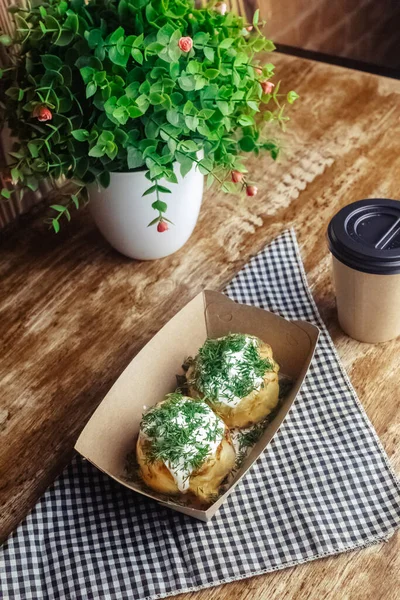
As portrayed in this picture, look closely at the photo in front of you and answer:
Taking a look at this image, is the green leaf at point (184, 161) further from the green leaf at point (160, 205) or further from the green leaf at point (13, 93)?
the green leaf at point (13, 93)

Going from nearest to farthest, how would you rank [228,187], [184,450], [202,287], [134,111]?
[184,450] → [134,111] → [228,187] → [202,287]

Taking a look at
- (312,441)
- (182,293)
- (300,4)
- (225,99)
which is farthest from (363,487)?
(300,4)

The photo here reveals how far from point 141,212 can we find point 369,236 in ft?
1.17

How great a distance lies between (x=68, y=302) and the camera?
47.1 inches

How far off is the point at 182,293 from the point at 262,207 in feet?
0.82

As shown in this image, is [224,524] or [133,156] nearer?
[224,524]

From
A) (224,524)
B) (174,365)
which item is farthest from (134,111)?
(224,524)

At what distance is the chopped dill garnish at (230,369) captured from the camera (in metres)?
0.94

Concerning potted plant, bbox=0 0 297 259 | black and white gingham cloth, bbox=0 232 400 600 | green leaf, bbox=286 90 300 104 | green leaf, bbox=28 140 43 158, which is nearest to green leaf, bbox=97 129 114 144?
potted plant, bbox=0 0 297 259

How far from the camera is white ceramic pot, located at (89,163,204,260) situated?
3.58ft

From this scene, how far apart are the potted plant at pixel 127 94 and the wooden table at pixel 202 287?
0.18 m

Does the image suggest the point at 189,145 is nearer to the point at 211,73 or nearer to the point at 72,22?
the point at 211,73

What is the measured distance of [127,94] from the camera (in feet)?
3.16

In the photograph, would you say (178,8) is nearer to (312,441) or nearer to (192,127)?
(192,127)
